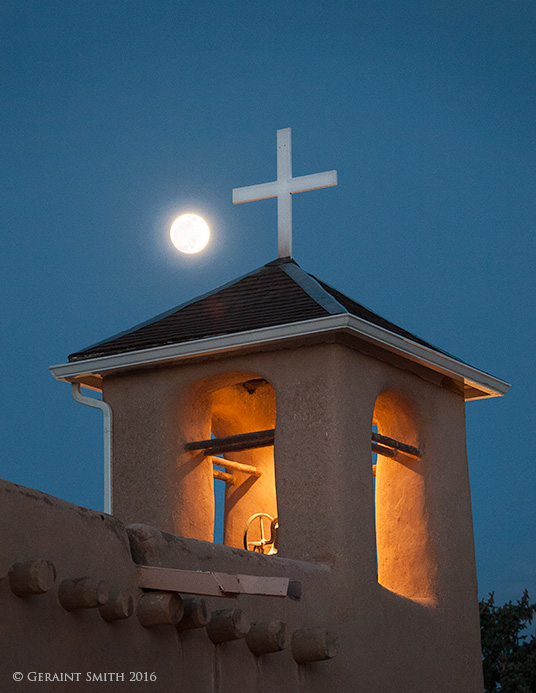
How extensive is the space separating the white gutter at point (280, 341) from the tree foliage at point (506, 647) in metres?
7.87

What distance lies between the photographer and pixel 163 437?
9.70 m

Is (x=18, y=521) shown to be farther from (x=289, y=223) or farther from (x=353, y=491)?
(x=289, y=223)

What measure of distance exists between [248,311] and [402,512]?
2257 mm

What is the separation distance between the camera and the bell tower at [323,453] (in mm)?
8812

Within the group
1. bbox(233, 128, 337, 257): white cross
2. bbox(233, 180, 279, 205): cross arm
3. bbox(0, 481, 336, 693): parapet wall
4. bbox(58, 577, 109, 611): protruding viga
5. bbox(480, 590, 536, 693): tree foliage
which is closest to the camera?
bbox(0, 481, 336, 693): parapet wall

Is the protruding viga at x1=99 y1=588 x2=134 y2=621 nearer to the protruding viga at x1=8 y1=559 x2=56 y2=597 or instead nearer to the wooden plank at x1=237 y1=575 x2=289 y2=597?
the protruding viga at x1=8 y1=559 x2=56 y2=597

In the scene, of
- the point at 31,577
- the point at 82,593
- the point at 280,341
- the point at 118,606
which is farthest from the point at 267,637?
the point at 280,341

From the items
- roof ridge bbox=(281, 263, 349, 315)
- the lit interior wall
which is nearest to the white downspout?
the lit interior wall

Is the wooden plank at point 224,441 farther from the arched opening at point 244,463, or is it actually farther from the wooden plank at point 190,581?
the wooden plank at point 190,581

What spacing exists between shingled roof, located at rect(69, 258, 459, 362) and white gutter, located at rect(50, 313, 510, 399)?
0.27 ft

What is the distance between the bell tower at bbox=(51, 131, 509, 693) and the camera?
8812mm

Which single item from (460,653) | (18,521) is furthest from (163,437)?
(18,521)

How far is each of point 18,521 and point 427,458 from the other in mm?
5206

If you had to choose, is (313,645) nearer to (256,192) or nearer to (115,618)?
(115,618)
